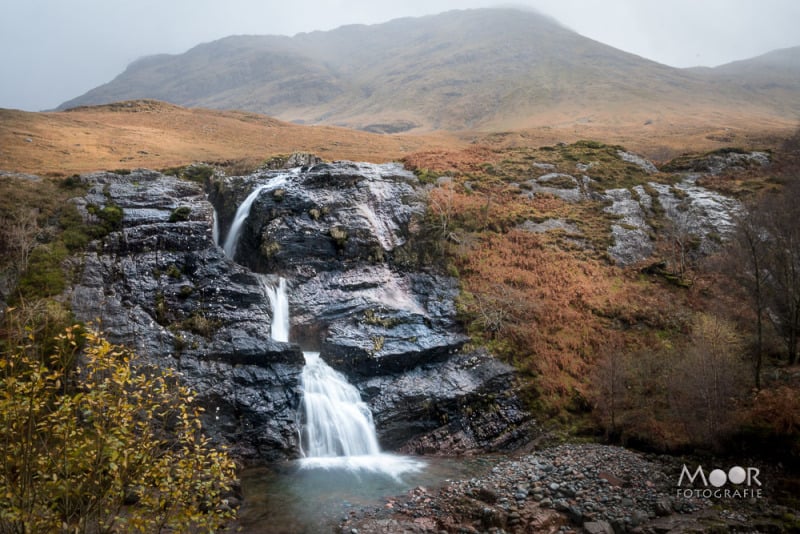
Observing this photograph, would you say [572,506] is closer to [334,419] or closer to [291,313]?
[334,419]

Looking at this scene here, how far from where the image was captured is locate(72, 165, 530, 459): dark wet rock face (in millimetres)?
19359

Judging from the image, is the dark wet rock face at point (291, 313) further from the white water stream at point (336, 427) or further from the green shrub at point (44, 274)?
the green shrub at point (44, 274)

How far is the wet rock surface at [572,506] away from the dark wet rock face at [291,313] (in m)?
4.37

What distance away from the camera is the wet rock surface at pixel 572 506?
12648 millimetres

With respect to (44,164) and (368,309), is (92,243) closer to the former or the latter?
(368,309)

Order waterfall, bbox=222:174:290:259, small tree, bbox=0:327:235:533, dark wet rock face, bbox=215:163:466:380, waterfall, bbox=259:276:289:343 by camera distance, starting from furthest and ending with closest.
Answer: waterfall, bbox=222:174:290:259
dark wet rock face, bbox=215:163:466:380
waterfall, bbox=259:276:289:343
small tree, bbox=0:327:235:533

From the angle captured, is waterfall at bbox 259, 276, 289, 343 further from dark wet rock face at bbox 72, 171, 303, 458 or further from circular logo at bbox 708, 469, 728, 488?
circular logo at bbox 708, 469, 728, 488

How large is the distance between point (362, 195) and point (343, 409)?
682 inches

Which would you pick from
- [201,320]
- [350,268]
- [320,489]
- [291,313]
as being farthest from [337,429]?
[350,268]

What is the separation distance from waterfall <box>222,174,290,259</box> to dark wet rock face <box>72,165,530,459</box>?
0.60 meters

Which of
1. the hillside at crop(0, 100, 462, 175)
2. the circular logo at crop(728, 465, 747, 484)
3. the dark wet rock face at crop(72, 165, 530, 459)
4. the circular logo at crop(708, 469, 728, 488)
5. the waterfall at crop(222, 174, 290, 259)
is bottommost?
the circular logo at crop(708, 469, 728, 488)

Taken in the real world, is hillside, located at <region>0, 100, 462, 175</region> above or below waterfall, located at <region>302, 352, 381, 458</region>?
above

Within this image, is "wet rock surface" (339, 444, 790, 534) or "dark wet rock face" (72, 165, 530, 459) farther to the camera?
"dark wet rock face" (72, 165, 530, 459)

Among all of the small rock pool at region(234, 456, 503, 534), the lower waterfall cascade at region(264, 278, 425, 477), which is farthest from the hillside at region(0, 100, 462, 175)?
the small rock pool at region(234, 456, 503, 534)
